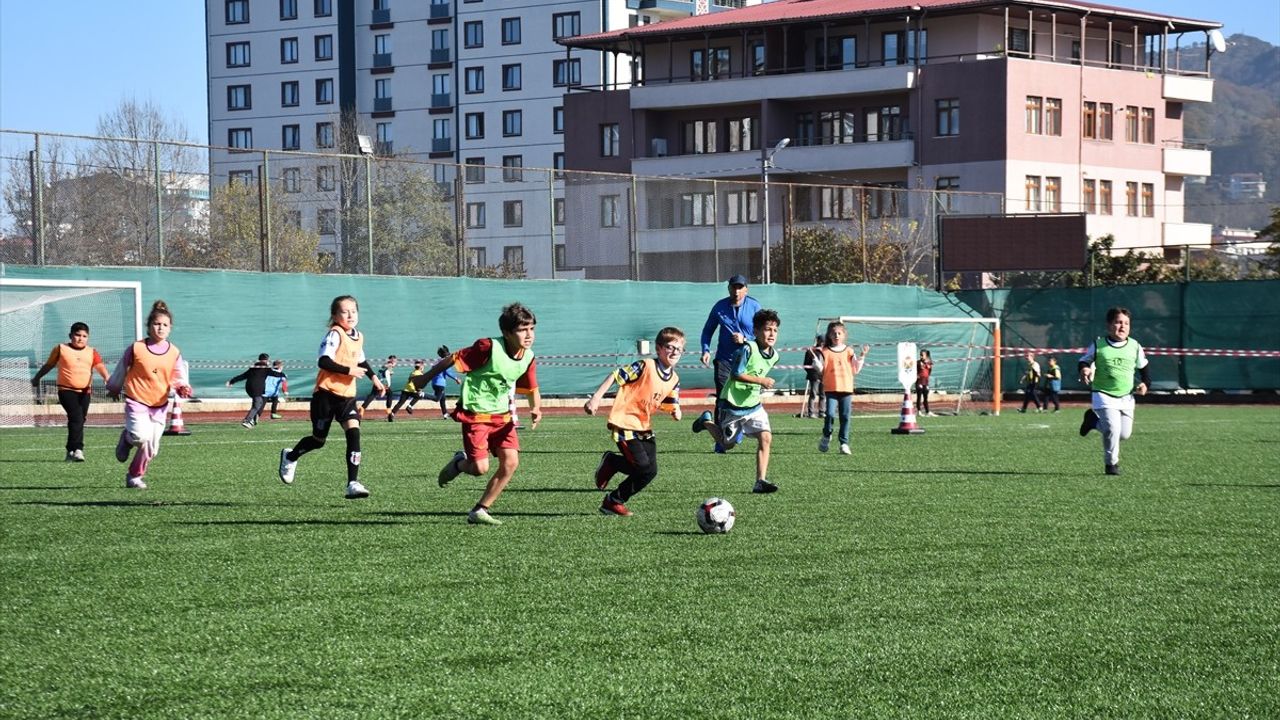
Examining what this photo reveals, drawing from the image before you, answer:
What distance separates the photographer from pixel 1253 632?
7121mm

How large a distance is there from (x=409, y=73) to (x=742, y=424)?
81.9m

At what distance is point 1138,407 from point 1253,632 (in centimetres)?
3020

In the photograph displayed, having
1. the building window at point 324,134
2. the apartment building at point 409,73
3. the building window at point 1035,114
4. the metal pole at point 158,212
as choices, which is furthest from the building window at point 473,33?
the metal pole at point 158,212

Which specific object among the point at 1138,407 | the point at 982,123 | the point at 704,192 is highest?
the point at 982,123

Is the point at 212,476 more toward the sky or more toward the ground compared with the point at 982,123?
more toward the ground

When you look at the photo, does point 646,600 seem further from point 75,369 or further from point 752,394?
point 75,369

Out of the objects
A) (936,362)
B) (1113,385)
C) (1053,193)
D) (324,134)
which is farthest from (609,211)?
(324,134)

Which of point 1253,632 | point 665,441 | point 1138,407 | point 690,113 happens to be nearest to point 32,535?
point 1253,632

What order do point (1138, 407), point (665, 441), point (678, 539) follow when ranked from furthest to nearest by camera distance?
1. point (1138, 407)
2. point (665, 441)
3. point (678, 539)

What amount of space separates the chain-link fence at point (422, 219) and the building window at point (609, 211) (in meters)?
0.04

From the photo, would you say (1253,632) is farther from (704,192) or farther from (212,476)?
(704,192)

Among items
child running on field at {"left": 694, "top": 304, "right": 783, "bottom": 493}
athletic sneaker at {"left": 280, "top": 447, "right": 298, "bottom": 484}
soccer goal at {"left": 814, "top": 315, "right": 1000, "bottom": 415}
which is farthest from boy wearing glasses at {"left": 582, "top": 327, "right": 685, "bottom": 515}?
soccer goal at {"left": 814, "top": 315, "right": 1000, "bottom": 415}

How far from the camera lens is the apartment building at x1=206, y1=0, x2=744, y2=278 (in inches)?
3504

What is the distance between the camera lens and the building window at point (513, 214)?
33875mm
